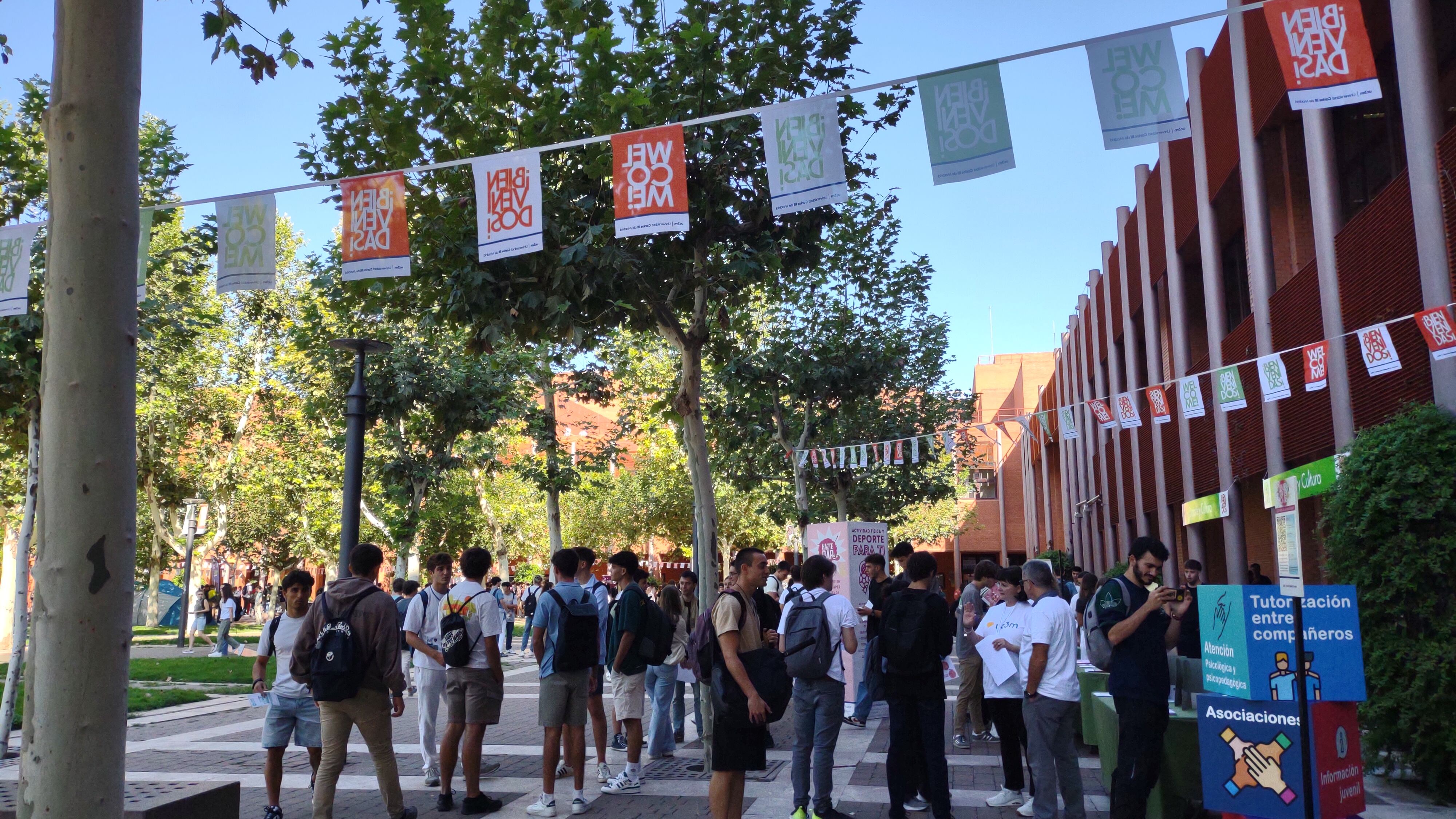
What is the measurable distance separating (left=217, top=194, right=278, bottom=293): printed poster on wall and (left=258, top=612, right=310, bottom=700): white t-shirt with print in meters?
2.91

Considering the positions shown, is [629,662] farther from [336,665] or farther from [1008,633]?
[1008,633]

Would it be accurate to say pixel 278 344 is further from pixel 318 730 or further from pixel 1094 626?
pixel 1094 626

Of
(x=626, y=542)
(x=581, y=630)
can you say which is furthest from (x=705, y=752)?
(x=626, y=542)

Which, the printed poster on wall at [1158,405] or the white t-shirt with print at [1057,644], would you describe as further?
the printed poster on wall at [1158,405]

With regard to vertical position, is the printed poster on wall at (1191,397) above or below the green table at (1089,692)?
above

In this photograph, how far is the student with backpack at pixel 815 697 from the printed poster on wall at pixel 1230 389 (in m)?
8.56

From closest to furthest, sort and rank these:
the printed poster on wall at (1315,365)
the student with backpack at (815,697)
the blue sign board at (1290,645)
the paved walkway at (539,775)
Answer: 1. the blue sign board at (1290,645)
2. the student with backpack at (815,697)
3. the paved walkway at (539,775)
4. the printed poster on wall at (1315,365)

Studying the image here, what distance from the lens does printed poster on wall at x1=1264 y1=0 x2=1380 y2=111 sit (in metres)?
6.95

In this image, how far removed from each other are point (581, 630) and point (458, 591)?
1.09 m

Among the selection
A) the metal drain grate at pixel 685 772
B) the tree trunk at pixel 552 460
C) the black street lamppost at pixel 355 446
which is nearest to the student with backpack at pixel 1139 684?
the metal drain grate at pixel 685 772

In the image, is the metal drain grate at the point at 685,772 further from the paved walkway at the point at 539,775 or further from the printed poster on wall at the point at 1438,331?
the printed poster on wall at the point at 1438,331

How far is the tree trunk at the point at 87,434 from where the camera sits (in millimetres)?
3076

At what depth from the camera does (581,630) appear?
26.7 feet

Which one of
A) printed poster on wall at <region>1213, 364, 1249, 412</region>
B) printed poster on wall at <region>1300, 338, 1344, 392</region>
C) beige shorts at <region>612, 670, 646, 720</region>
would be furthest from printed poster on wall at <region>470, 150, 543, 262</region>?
printed poster on wall at <region>1213, 364, 1249, 412</region>
